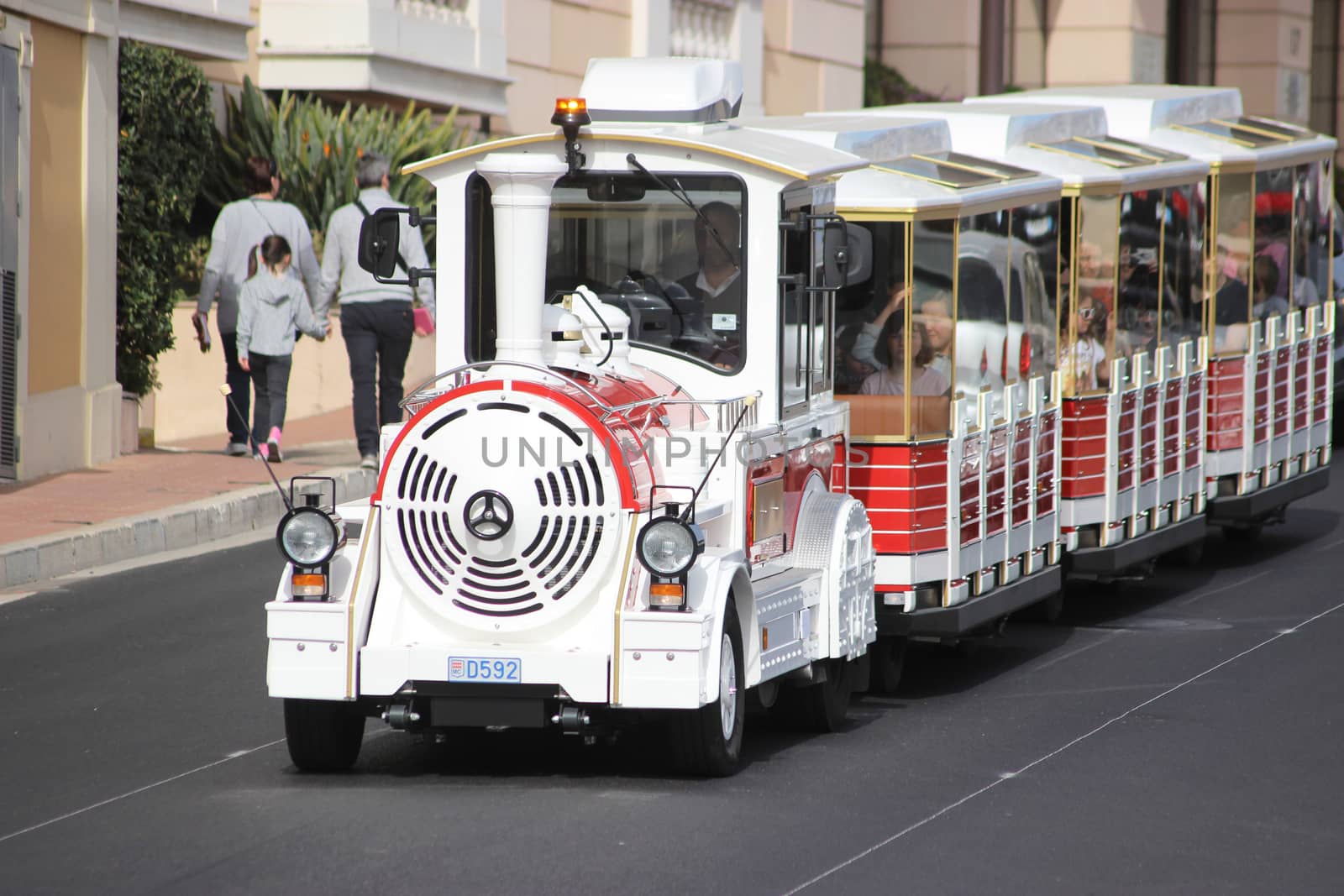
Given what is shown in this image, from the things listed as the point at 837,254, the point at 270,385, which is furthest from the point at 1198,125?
the point at 837,254

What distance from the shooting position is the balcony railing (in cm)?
2023

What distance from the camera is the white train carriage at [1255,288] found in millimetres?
13805

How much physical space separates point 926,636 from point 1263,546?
19.8 ft

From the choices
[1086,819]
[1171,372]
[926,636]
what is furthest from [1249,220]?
[1086,819]

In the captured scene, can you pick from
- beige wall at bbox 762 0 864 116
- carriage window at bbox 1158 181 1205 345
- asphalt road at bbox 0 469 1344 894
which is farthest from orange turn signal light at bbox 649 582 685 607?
beige wall at bbox 762 0 864 116

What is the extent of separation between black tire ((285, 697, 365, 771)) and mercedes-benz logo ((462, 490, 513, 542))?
0.77 meters

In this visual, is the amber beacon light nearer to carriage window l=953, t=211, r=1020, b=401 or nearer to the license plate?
the license plate

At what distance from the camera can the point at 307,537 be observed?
752 centimetres

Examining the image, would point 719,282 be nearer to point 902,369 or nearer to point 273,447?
point 902,369

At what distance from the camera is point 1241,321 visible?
46.0 ft

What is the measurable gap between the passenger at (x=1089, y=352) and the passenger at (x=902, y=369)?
6.33 feet

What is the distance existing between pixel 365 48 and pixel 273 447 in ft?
19.3

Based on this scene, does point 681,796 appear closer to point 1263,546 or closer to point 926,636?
point 926,636

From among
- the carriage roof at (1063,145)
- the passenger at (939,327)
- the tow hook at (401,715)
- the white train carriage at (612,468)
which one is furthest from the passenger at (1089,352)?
the tow hook at (401,715)
